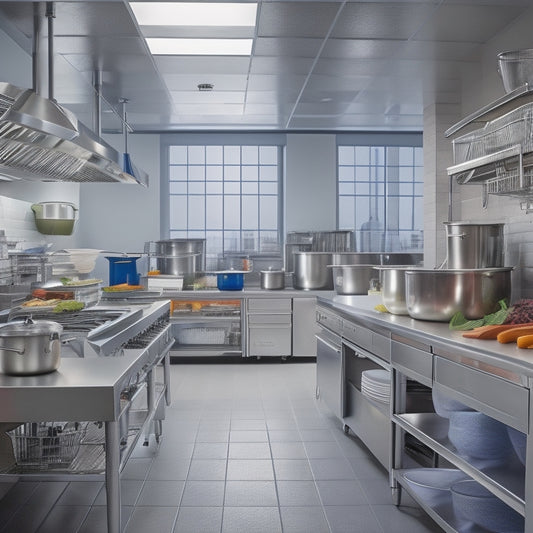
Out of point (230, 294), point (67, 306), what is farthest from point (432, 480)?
point (230, 294)

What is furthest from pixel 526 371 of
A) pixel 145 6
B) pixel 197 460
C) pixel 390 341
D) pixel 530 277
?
pixel 145 6

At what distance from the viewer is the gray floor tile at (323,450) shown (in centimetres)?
351

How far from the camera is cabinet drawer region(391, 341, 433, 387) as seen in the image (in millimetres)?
2406

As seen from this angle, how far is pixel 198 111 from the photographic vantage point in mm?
6363

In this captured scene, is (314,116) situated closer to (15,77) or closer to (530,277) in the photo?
(15,77)

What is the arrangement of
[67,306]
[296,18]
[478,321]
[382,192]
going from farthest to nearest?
[382,192]
[296,18]
[67,306]
[478,321]

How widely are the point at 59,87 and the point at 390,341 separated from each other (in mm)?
3926

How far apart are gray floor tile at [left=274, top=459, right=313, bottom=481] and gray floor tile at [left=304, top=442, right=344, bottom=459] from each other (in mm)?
121

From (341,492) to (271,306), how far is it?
3.73 meters

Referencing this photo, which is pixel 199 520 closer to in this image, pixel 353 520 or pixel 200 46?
pixel 353 520

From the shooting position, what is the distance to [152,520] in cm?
265

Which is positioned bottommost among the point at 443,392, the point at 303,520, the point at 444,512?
the point at 303,520

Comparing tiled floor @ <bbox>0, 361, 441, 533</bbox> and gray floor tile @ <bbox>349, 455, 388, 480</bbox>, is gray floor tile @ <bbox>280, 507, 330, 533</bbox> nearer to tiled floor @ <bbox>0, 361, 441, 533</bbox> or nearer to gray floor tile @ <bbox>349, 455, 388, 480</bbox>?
tiled floor @ <bbox>0, 361, 441, 533</bbox>

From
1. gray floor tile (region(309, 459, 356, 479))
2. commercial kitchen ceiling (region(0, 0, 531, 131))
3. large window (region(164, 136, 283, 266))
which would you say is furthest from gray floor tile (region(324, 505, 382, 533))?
large window (region(164, 136, 283, 266))
